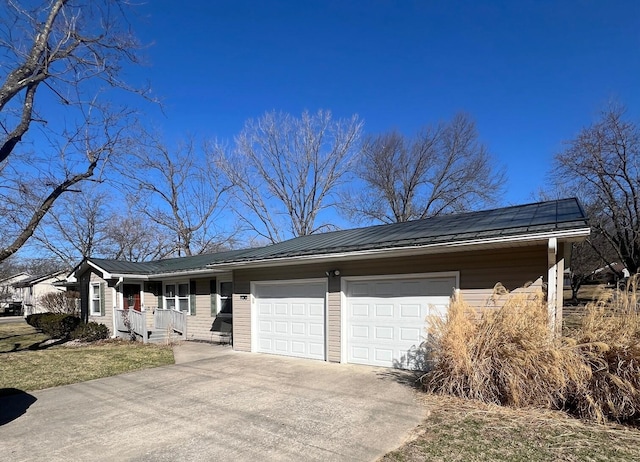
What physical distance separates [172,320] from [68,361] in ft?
14.7

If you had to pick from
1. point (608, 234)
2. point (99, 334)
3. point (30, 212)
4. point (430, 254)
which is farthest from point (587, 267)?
point (30, 212)

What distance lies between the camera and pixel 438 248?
23.2 ft

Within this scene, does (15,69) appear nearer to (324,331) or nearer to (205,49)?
(205,49)

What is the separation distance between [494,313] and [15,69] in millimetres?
10388

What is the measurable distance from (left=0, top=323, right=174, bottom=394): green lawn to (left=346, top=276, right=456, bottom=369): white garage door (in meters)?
4.94

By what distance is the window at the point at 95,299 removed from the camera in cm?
1681

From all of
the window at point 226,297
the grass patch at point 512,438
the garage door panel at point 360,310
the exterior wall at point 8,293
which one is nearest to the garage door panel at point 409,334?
the garage door panel at point 360,310

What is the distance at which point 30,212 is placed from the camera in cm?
1256

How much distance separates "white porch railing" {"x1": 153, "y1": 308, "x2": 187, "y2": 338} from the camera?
571 inches

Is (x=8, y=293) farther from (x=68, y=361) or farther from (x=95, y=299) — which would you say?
(x=68, y=361)

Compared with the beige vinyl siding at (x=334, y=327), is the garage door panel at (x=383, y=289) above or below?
above

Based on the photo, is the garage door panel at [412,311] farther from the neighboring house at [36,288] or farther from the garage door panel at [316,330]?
the neighboring house at [36,288]

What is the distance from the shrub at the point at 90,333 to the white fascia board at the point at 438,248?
27.6ft

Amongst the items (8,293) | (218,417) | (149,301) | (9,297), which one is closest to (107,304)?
(149,301)
